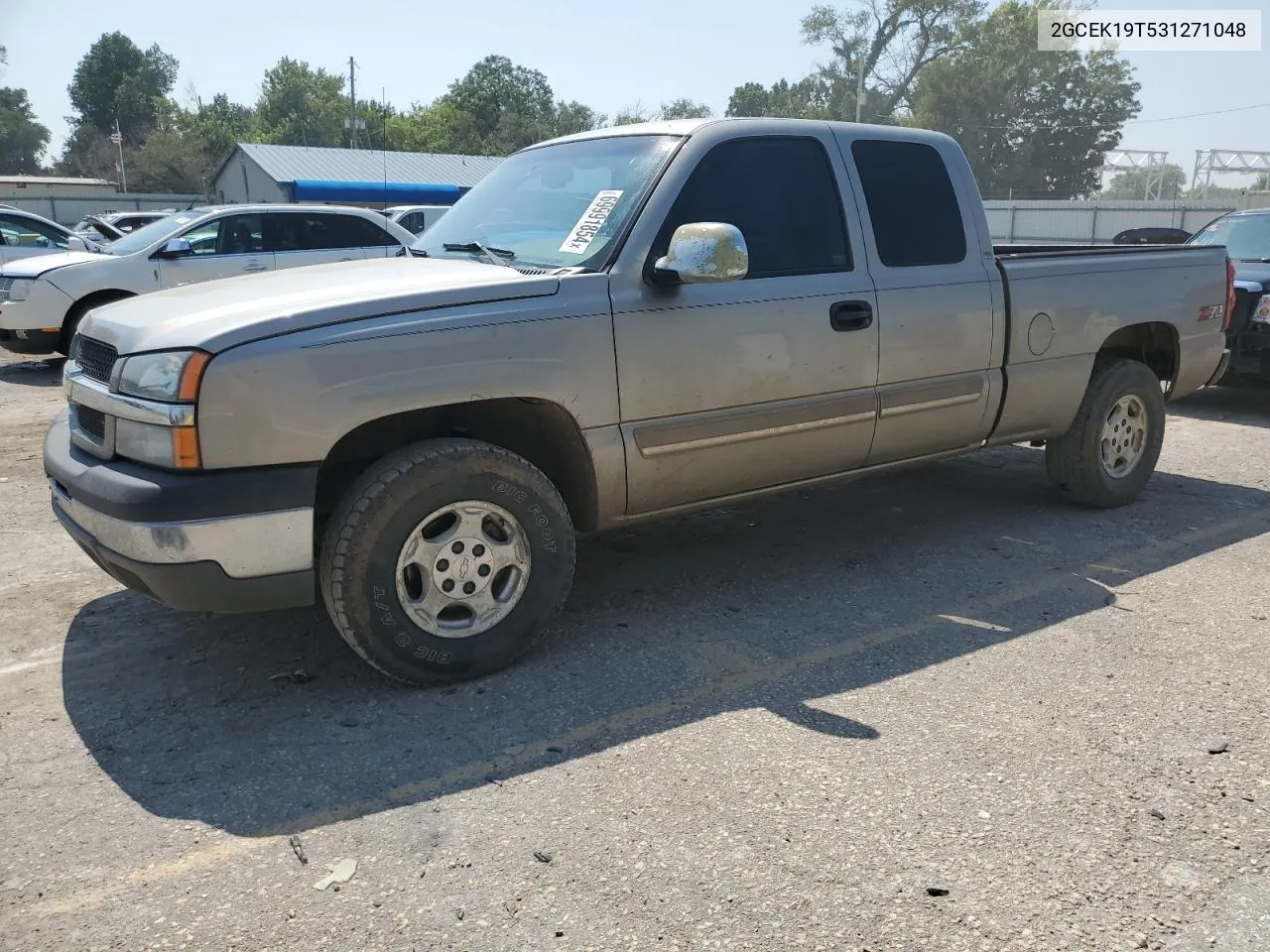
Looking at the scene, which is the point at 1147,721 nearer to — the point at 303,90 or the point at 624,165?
the point at 624,165

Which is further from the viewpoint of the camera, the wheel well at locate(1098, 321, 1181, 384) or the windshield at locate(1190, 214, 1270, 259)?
A: the windshield at locate(1190, 214, 1270, 259)

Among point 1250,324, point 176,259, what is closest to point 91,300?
point 176,259

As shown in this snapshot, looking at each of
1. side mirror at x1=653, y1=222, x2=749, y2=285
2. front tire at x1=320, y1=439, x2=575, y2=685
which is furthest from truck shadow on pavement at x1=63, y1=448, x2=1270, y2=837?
side mirror at x1=653, y1=222, x2=749, y2=285

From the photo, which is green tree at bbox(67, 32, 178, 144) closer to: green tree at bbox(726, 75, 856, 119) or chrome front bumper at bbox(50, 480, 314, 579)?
green tree at bbox(726, 75, 856, 119)

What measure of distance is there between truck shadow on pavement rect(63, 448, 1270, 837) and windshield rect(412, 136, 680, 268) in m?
1.51

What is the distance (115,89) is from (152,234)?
105690 mm

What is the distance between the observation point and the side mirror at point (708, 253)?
3.63 m

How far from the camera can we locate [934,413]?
189 inches

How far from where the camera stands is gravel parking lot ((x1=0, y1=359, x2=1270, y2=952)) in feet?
8.05

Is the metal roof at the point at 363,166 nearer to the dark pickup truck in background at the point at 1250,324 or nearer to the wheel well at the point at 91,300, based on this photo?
the wheel well at the point at 91,300

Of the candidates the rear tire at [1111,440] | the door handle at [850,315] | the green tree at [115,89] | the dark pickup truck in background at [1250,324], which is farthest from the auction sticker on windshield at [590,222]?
the green tree at [115,89]

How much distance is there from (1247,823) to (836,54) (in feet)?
265

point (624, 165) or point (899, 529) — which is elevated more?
point (624, 165)

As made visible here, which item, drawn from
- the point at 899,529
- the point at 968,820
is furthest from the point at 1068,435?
the point at 968,820
